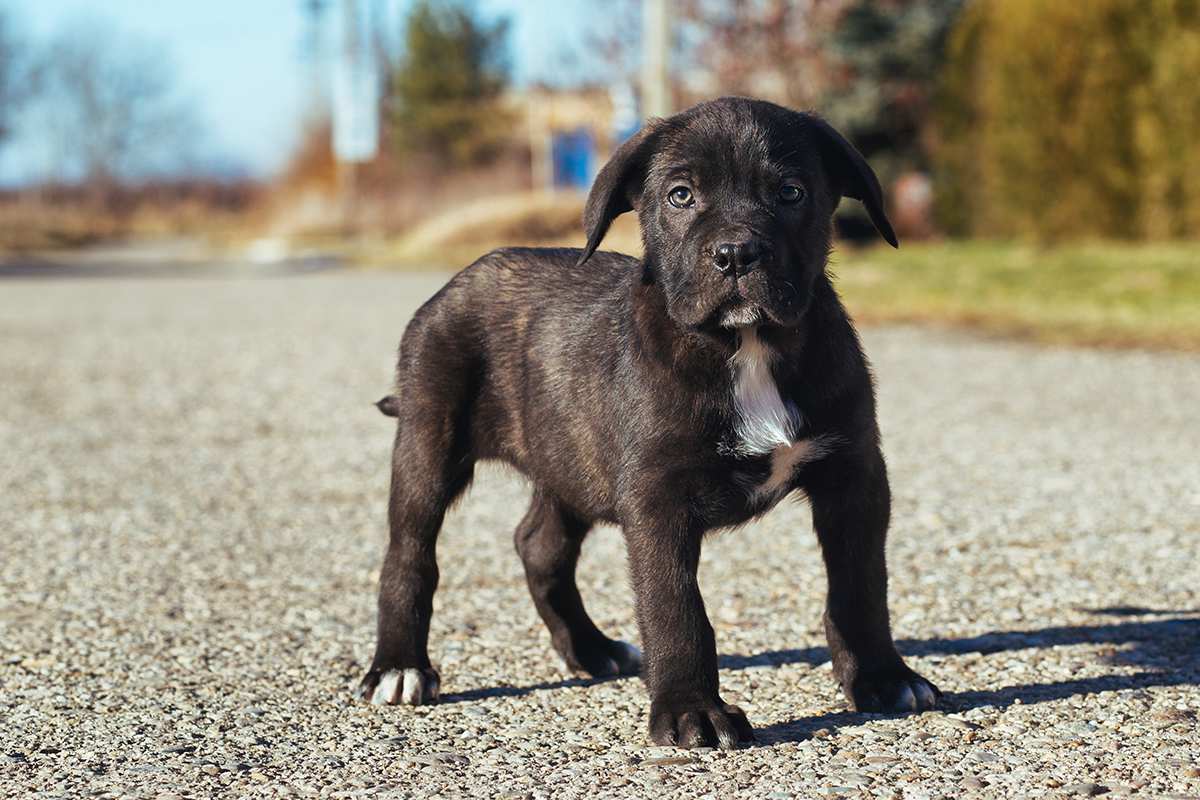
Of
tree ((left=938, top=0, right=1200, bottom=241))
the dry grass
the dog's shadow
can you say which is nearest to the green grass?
the dry grass

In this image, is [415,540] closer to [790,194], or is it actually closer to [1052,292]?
[790,194]

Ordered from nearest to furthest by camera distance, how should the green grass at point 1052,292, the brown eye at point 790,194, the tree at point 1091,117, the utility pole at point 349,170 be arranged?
1. the brown eye at point 790,194
2. the green grass at point 1052,292
3. the tree at point 1091,117
4. the utility pole at point 349,170

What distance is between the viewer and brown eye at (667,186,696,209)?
3494 millimetres

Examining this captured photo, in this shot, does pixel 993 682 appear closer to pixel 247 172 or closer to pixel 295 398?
pixel 295 398

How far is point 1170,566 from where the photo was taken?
5148 mm

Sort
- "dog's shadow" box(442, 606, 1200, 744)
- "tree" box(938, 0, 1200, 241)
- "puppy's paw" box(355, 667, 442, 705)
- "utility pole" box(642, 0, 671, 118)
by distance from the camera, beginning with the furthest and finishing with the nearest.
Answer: "utility pole" box(642, 0, 671, 118), "tree" box(938, 0, 1200, 241), "puppy's paw" box(355, 667, 442, 705), "dog's shadow" box(442, 606, 1200, 744)

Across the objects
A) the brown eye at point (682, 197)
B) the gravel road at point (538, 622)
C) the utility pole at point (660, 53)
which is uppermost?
the utility pole at point (660, 53)

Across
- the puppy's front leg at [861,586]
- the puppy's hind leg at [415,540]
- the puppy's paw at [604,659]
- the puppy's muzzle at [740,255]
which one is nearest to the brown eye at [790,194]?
the puppy's muzzle at [740,255]

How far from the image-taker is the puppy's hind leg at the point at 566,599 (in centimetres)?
416

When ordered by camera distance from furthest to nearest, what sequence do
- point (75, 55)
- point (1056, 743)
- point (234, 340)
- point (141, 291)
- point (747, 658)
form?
point (75, 55) → point (141, 291) → point (234, 340) → point (747, 658) → point (1056, 743)

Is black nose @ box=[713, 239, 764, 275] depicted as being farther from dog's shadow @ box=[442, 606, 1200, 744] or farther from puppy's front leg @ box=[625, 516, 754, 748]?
dog's shadow @ box=[442, 606, 1200, 744]

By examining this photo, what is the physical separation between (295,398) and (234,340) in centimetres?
440

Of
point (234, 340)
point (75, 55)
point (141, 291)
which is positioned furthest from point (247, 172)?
point (234, 340)

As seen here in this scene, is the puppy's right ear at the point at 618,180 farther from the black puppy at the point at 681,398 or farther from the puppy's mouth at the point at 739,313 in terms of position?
the puppy's mouth at the point at 739,313
